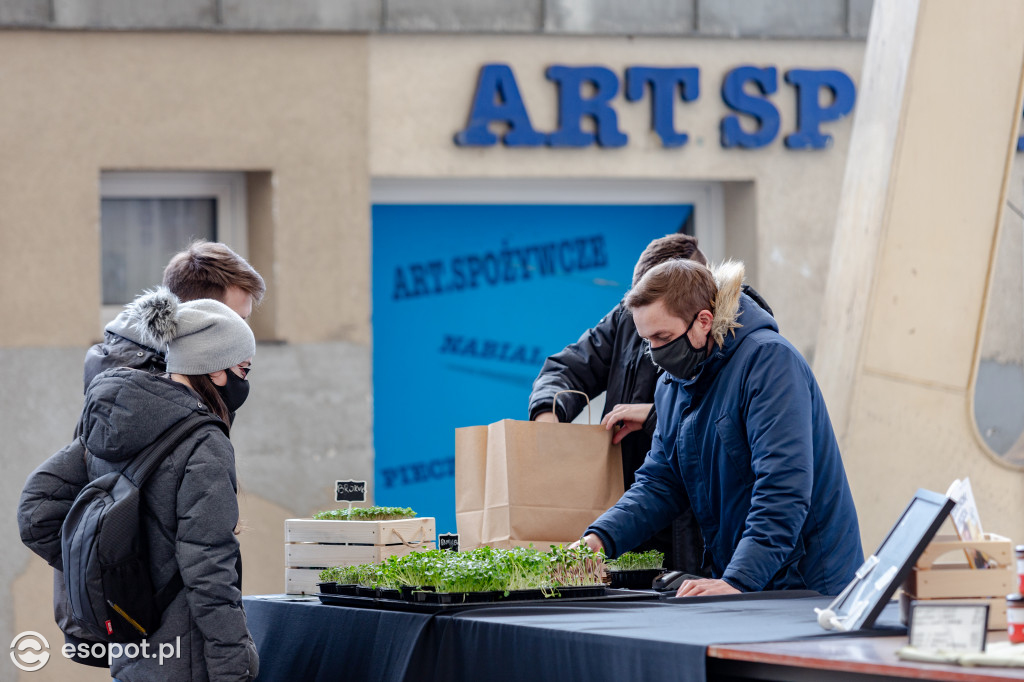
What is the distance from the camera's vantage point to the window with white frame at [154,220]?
8.38m

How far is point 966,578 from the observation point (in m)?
3.04

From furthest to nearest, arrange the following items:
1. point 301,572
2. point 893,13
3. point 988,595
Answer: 1. point 893,13
2. point 301,572
3. point 988,595

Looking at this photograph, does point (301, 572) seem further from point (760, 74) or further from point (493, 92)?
point (760, 74)

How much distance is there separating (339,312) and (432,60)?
5.50 feet

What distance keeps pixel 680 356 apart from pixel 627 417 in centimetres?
65

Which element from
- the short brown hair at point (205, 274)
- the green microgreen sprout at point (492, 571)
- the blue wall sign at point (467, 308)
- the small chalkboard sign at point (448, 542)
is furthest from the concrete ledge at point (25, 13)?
the green microgreen sprout at point (492, 571)

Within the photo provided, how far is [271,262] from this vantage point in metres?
8.30

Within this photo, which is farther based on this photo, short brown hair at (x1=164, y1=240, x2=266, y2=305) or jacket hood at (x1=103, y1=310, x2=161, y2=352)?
short brown hair at (x1=164, y1=240, x2=266, y2=305)

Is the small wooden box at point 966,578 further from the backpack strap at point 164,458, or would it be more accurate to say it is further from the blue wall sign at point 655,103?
the blue wall sign at point 655,103

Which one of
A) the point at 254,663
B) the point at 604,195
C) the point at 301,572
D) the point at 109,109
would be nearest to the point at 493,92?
the point at 604,195

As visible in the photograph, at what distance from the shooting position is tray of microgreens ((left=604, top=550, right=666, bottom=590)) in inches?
170

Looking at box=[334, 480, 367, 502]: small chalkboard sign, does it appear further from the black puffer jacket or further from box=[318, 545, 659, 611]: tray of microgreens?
the black puffer jacket

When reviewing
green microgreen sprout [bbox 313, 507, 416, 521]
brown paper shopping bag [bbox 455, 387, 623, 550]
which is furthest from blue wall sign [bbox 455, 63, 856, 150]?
green microgreen sprout [bbox 313, 507, 416, 521]

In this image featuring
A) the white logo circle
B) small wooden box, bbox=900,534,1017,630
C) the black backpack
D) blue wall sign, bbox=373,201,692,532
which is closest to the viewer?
small wooden box, bbox=900,534,1017,630
